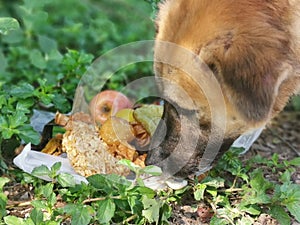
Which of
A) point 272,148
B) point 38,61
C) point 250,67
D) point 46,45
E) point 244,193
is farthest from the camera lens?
point 46,45

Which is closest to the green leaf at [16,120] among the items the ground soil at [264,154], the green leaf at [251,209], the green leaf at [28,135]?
the green leaf at [28,135]

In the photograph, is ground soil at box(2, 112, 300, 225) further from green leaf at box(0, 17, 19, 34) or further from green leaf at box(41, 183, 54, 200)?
green leaf at box(0, 17, 19, 34)

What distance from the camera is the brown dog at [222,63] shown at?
110 inches

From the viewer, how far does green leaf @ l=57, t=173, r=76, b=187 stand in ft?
9.73

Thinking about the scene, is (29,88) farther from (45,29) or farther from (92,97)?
(45,29)

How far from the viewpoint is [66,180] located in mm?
2975

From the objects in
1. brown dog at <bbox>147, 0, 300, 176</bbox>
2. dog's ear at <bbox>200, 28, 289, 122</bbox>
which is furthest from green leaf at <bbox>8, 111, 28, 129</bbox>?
dog's ear at <bbox>200, 28, 289, 122</bbox>

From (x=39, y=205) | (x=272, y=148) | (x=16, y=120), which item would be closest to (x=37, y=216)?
(x=39, y=205)

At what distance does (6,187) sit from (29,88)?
55 centimetres

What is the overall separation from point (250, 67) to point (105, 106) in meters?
1.17

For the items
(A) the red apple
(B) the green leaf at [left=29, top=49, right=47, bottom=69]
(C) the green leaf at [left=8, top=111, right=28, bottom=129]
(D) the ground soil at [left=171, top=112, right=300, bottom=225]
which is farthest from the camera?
(B) the green leaf at [left=29, top=49, right=47, bottom=69]

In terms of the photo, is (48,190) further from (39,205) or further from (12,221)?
(12,221)

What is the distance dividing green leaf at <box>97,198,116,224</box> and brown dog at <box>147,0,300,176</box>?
1.41 feet

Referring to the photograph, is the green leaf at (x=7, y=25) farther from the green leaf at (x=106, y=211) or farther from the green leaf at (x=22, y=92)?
the green leaf at (x=106, y=211)
